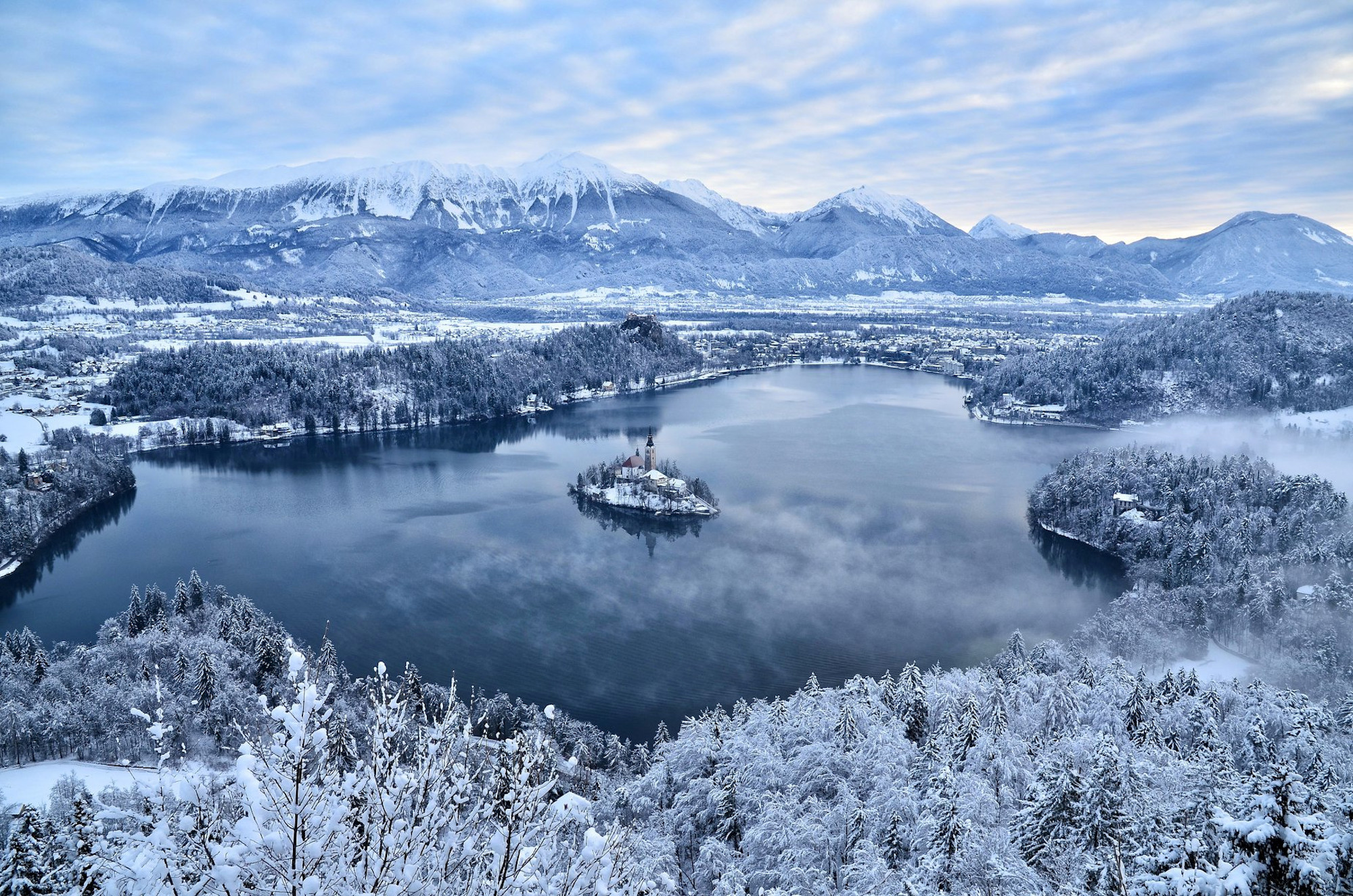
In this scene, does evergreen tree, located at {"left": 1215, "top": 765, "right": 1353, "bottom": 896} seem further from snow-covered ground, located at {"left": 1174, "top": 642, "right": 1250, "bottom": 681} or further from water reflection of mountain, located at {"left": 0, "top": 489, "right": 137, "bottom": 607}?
water reflection of mountain, located at {"left": 0, "top": 489, "right": 137, "bottom": 607}

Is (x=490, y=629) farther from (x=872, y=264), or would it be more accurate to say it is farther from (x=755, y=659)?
(x=872, y=264)

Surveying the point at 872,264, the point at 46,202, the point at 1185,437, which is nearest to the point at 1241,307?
the point at 1185,437

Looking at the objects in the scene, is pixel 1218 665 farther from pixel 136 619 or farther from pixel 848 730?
pixel 136 619

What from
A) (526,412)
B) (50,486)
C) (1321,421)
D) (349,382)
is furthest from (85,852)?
(1321,421)

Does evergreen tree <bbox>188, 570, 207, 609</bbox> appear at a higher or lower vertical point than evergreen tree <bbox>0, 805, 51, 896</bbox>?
lower

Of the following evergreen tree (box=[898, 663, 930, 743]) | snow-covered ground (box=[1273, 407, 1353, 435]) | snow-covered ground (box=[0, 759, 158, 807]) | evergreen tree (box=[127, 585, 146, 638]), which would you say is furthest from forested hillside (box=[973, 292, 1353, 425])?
snow-covered ground (box=[0, 759, 158, 807])
